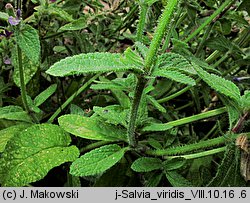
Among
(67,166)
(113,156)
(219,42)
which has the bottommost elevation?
(67,166)

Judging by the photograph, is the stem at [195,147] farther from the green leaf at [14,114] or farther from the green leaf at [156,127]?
the green leaf at [14,114]

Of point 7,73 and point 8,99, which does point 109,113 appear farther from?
point 7,73

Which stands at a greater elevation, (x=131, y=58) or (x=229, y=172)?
(x=131, y=58)

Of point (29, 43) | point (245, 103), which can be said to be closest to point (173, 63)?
point (245, 103)

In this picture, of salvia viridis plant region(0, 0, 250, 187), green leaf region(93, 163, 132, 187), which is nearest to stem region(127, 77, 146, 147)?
salvia viridis plant region(0, 0, 250, 187)

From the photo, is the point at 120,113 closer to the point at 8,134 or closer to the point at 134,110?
the point at 134,110

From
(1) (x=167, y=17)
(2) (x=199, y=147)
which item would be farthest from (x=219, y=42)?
(1) (x=167, y=17)
